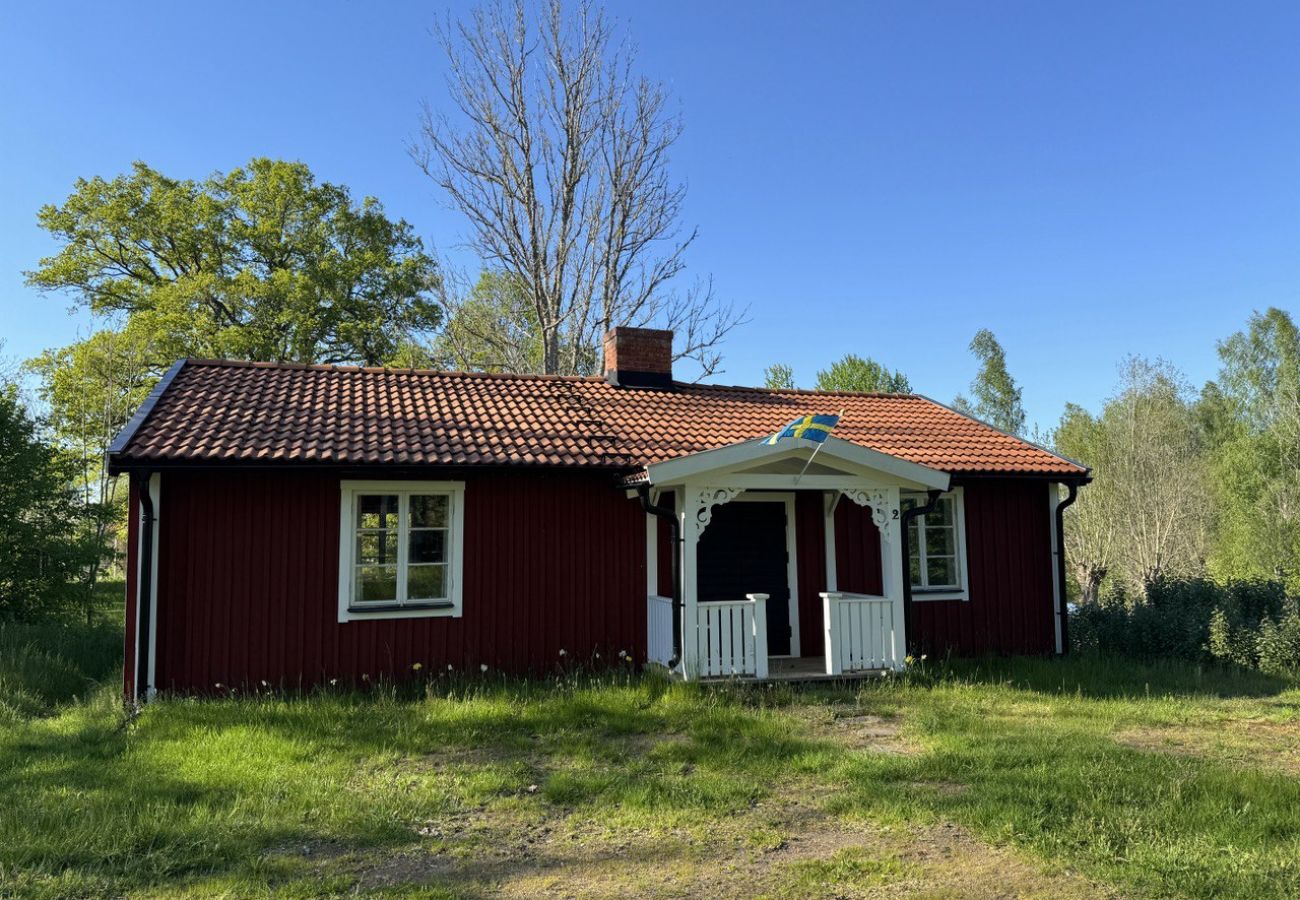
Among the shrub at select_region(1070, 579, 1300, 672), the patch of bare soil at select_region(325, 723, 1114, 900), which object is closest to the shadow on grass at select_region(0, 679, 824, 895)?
the patch of bare soil at select_region(325, 723, 1114, 900)

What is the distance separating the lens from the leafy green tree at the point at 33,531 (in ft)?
45.4

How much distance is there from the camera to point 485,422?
33.9 ft

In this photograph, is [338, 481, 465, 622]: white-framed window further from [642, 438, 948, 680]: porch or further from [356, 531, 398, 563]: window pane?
[642, 438, 948, 680]: porch

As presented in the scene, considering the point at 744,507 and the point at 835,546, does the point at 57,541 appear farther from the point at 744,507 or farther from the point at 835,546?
the point at 835,546

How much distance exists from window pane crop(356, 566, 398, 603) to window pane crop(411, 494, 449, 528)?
596 millimetres

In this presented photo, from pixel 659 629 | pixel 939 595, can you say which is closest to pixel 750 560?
pixel 659 629

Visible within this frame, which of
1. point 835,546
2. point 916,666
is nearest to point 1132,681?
point 916,666

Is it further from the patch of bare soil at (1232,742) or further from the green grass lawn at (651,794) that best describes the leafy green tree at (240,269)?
the patch of bare soil at (1232,742)

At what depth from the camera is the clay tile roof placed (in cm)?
884

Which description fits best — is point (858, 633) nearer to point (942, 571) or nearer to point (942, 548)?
point (942, 571)

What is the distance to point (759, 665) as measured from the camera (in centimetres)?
900

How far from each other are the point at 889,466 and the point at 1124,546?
2217 centimetres

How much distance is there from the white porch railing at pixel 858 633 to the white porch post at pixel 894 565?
3 centimetres

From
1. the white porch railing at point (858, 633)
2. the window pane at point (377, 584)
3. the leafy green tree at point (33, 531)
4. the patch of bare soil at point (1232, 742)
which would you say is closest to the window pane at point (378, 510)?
the window pane at point (377, 584)
